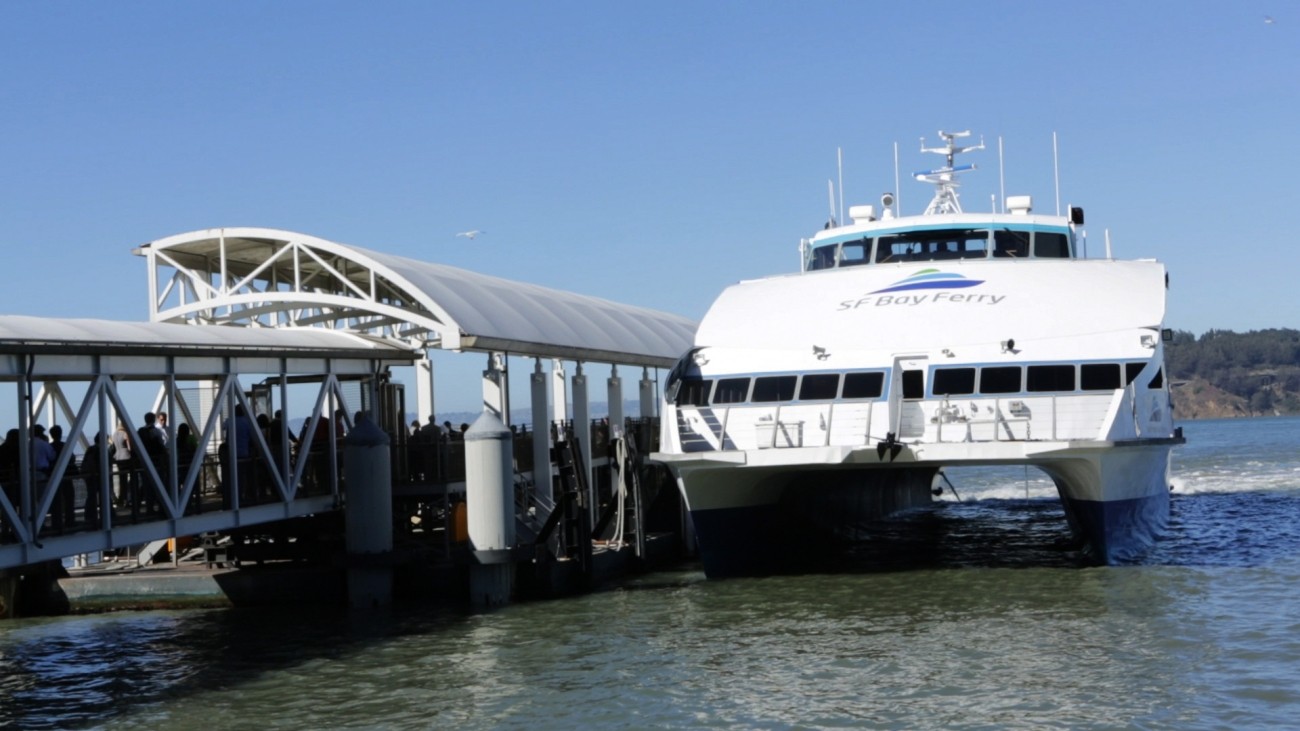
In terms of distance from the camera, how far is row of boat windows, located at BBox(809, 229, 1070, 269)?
2556 centimetres

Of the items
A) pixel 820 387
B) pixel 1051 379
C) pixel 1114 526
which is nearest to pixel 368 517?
pixel 820 387

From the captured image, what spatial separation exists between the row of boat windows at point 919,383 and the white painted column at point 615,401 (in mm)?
8043

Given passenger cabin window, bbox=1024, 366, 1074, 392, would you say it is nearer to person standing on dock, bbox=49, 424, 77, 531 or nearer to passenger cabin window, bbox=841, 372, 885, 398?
passenger cabin window, bbox=841, 372, 885, 398

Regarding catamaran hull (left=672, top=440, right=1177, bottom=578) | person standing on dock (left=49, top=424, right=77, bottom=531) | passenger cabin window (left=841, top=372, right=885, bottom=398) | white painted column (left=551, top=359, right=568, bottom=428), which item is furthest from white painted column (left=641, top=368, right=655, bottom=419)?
person standing on dock (left=49, top=424, right=77, bottom=531)

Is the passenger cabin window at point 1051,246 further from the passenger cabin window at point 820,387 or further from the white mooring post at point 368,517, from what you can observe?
the white mooring post at point 368,517

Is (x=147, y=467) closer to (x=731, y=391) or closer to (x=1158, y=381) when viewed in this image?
(x=731, y=391)

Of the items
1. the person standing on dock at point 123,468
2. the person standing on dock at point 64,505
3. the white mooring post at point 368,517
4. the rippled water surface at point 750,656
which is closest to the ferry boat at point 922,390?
the rippled water surface at point 750,656

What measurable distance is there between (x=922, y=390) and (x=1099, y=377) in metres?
2.31

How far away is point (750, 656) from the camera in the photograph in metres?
16.5

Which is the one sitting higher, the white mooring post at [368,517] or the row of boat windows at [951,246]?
the row of boat windows at [951,246]

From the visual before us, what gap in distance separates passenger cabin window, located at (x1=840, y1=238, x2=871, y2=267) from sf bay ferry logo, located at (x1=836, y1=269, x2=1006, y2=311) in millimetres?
3181

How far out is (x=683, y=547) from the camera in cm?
2677

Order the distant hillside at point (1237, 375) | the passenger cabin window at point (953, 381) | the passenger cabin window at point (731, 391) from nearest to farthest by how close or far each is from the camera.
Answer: the passenger cabin window at point (953, 381) → the passenger cabin window at point (731, 391) → the distant hillside at point (1237, 375)

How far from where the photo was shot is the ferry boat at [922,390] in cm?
2030
